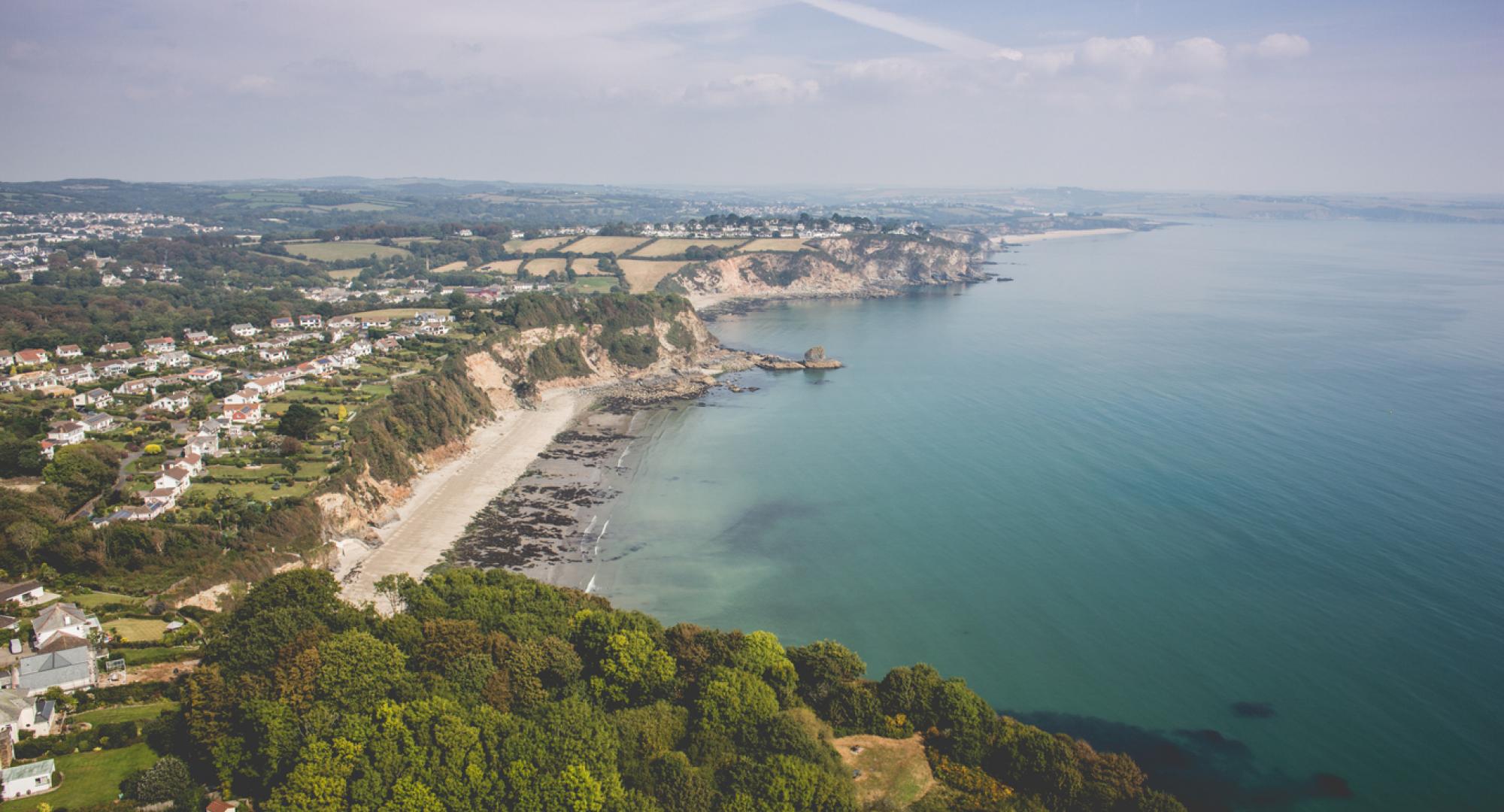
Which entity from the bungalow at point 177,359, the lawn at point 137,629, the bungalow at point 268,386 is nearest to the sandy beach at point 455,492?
the lawn at point 137,629

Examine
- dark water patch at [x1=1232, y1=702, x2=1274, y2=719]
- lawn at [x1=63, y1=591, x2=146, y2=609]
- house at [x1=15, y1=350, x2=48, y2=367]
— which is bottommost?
dark water patch at [x1=1232, y1=702, x2=1274, y2=719]

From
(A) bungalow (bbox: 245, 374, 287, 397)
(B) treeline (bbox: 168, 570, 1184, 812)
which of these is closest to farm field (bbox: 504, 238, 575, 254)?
(A) bungalow (bbox: 245, 374, 287, 397)

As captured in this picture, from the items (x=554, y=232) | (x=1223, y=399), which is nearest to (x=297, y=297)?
(x=554, y=232)

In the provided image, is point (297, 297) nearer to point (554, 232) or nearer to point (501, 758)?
point (554, 232)

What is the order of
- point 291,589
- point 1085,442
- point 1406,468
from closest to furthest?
1. point 291,589
2. point 1406,468
3. point 1085,442

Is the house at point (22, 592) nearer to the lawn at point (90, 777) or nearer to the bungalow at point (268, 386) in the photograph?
the lawn at point (90, 777)

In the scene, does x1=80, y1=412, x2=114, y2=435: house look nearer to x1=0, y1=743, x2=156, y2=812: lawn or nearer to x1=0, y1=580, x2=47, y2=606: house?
x1=0, y1=580, x2=47, y2=606: house
